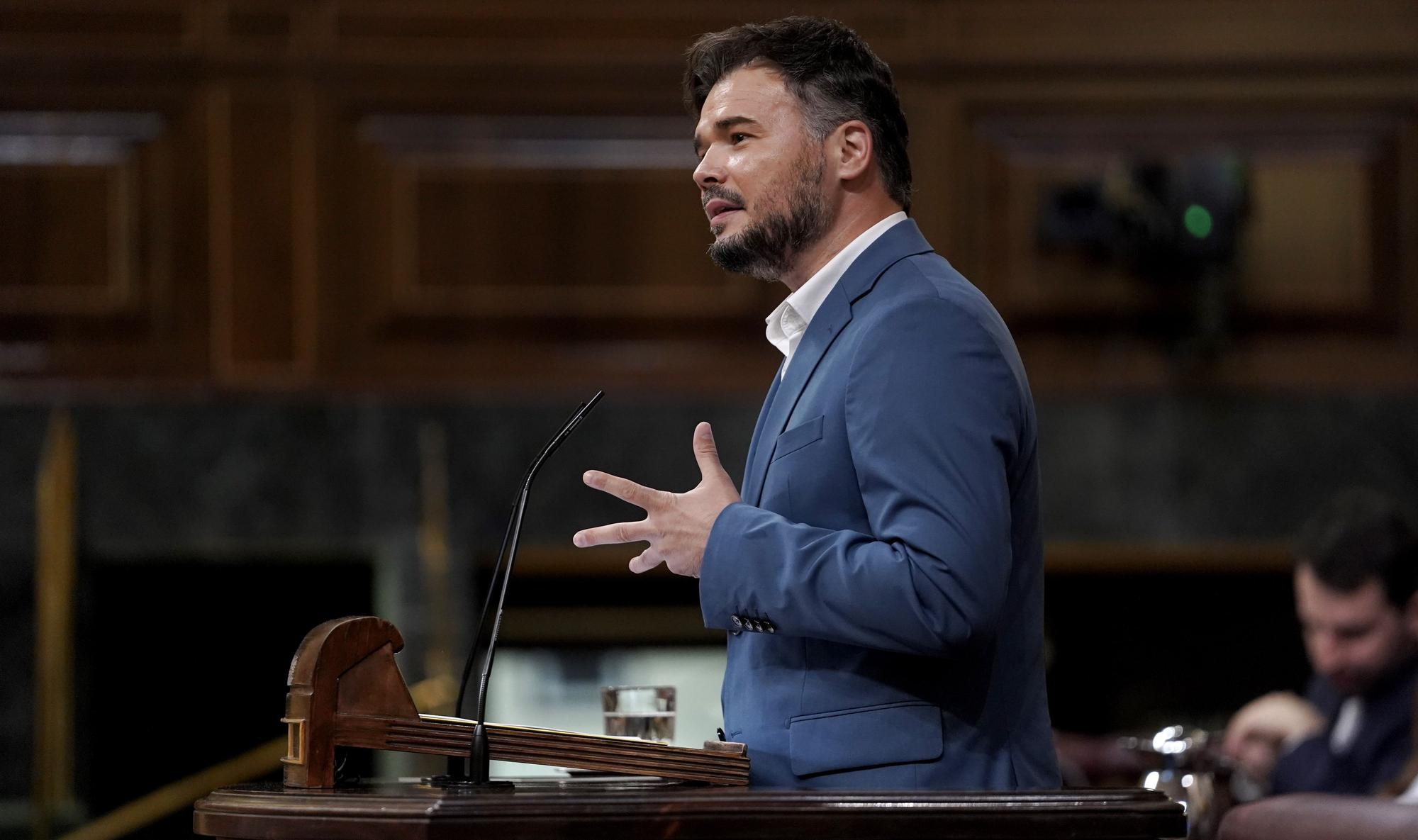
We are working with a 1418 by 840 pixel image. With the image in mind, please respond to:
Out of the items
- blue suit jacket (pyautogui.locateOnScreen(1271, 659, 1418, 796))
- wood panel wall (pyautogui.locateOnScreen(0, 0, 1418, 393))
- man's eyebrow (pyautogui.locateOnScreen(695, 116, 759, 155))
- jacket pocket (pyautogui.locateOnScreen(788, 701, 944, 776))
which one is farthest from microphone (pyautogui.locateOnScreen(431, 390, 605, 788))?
wood panel wall (pyautogui.locateOnScreen(0, 0, 1418, 393))

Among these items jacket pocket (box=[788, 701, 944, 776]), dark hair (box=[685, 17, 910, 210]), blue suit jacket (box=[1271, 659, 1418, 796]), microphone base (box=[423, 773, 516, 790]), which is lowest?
blue suit jacket (box=[1271, 659, 1418, 796])

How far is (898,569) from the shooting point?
4.79 feet

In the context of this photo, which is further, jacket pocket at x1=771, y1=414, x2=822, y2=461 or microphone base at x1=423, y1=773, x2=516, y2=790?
jacket pocket at x1=771, y1=414, x2=822, y2=461

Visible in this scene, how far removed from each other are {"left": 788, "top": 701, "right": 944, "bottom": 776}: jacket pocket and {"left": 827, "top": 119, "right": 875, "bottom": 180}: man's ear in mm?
589

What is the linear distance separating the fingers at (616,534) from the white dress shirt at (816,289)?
0.88 feet

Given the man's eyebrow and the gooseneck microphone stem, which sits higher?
the man's eyebrow

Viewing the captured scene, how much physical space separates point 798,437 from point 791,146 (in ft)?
1.15

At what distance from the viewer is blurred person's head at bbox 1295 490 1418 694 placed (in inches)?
138

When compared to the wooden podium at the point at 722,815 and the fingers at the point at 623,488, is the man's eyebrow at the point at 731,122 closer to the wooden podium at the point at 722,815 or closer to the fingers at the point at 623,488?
the fingers at the point at 623,488

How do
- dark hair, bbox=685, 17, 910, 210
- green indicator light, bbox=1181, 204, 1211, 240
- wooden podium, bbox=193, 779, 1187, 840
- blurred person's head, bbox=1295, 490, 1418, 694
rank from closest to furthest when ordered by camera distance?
wooden podium, bbox=193, 779, 1187, 840 < dark hair, bbox=685, 17, 910, 210 < blurred person's head, bbox=1295, 490, 1418, 694 < green indicator light, bbox=1181, 204, 1211, 240

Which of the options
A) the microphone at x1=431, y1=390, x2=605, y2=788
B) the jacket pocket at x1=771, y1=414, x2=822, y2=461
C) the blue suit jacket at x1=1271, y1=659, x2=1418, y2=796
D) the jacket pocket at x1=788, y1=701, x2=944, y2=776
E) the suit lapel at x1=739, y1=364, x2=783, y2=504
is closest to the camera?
the microphone at x1=431, y1=390, x2=605, y2=788

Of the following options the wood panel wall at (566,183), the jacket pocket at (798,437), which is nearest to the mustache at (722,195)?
the jacket pocket at (798,437)

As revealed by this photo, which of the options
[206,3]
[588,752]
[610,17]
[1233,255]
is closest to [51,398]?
[206,3]

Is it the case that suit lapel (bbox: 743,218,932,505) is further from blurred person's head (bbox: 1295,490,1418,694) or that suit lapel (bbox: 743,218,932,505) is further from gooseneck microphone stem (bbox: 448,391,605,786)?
blurred person's head (bbox: 1295,490,1418,694)
